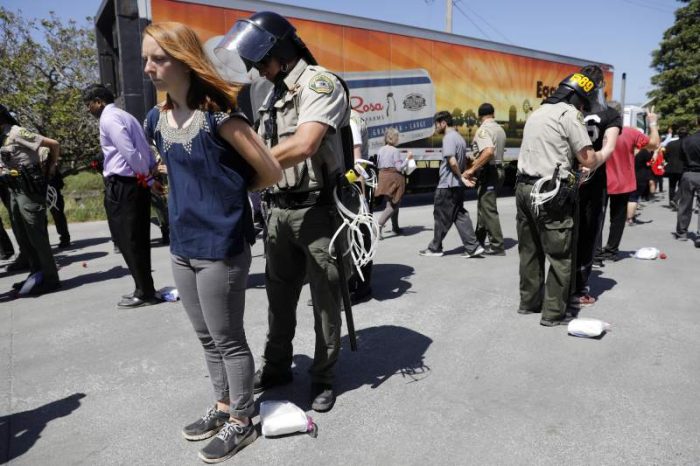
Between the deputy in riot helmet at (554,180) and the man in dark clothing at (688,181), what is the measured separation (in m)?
4.16

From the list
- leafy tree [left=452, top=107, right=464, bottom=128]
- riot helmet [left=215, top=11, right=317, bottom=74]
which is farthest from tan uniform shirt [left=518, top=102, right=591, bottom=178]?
leafy tree [left=452, top=107, right=464, bottom=128]

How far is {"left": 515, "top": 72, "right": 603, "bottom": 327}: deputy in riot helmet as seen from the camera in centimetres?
371

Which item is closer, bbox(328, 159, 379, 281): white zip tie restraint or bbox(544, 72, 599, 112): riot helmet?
bbox(328, 159, 379, 281): white zip tie restraint

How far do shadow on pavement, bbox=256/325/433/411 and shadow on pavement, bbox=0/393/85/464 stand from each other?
3.71ft

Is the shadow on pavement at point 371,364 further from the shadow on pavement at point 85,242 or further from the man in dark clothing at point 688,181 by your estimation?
the shadow on pavement at point 85,242

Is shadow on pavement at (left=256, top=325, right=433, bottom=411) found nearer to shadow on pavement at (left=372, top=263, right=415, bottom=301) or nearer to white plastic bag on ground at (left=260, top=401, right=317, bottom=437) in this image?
white plastic bag on ground at (left=260, top=401, right=317, bottom=437)

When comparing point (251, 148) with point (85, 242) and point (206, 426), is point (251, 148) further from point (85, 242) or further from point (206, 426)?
point (85, 242)

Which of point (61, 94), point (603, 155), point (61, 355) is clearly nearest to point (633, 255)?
point (603, 155)

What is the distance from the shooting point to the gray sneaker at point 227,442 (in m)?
2.33

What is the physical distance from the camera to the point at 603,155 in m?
3.98

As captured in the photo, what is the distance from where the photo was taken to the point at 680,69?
31.1 meters

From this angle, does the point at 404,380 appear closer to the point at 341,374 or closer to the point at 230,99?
the point at 341,374

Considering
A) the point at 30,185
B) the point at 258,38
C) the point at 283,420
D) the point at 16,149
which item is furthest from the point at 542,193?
the point at 16,149

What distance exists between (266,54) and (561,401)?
2.48 metres
